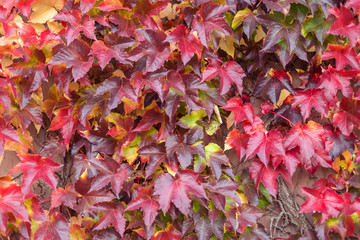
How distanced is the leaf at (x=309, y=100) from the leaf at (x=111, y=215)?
36.4 inches

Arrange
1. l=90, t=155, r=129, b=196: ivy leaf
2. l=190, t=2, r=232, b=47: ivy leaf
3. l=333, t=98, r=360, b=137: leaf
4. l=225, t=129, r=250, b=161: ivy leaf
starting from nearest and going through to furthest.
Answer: l=190, t=2, r=232, b=47: ivy leaf → l=90, t=155, r=129, b=196: ivy leaf → l=225, t=129, r=250, b=161: ivy leaf → l=333, t=98, r=360, b=137: leaf

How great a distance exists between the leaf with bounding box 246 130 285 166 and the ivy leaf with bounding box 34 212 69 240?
879mm

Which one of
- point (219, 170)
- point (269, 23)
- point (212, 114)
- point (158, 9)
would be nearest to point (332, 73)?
point (269, 23)

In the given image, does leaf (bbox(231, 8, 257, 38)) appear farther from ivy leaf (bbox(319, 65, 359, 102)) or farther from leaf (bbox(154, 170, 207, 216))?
leaf (bbox(154, 170, 207, 216))

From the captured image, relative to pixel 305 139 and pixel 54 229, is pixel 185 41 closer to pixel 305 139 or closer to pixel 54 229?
pixel 305 139

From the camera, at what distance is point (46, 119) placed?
5.63 ft

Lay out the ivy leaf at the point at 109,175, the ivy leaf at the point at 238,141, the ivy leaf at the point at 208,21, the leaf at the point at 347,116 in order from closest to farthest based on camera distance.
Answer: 1. the ivy leaf at the point at 208,21
2. the ivy leaf at the point at 109,175
3. the ivy leaf at the point at 238,141
4. the leaf at the point at 347,116

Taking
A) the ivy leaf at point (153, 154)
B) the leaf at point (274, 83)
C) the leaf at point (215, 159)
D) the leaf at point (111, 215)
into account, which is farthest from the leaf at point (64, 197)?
the leaf at point (274, 83)

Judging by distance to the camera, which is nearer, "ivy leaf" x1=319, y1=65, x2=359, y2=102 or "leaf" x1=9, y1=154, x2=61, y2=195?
"leaf" x1=9, y1=154, x2=61, y2=195

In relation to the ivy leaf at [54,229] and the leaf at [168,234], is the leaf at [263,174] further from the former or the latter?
the ivy leaf at [54,229]

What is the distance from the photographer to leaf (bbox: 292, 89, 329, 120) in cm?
158

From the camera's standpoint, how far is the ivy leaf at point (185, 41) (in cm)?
136

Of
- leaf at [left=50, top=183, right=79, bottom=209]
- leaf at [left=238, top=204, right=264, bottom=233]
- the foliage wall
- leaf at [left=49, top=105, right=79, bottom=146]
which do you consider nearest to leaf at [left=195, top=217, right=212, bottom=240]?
the foliage wall

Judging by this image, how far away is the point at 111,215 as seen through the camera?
59.5 inches
